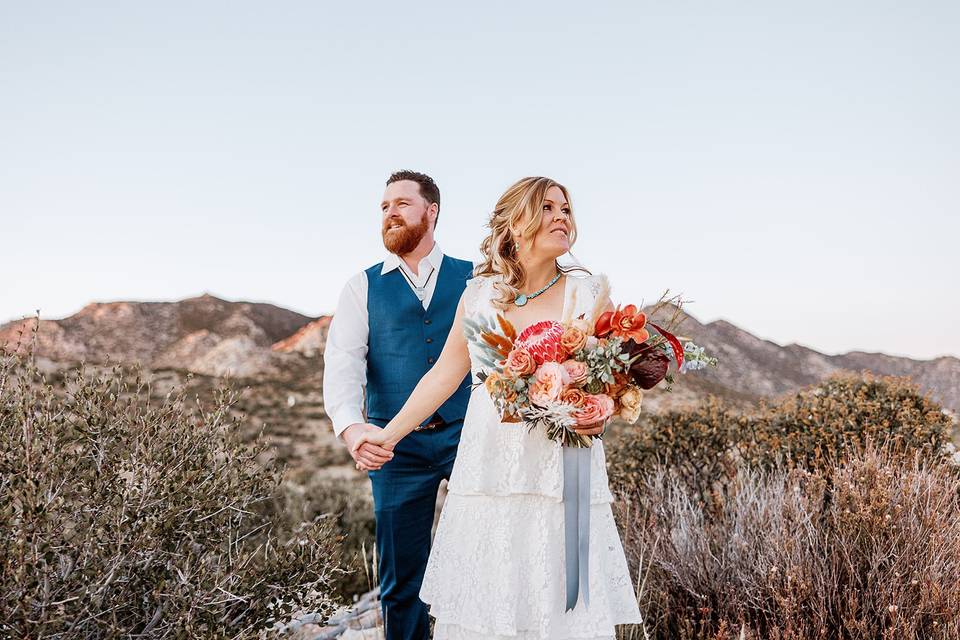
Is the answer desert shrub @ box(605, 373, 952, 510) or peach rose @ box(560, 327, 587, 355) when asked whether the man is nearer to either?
peach rose @ box(560, 327, 587, 355)

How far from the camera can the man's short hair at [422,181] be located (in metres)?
4.07

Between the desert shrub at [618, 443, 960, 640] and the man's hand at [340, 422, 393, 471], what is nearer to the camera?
the man's hand at [340, 422, 393, 471]

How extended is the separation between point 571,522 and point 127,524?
5.54ft

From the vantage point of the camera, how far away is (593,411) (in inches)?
95.3

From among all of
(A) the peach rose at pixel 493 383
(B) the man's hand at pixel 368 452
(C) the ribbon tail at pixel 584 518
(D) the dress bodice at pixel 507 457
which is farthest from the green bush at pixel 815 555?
A: (A) the peach rose at pixel 493 383

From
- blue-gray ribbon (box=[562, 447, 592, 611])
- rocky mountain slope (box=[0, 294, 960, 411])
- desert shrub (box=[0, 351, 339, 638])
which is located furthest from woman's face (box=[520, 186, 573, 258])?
rocky mountain slope (box=[0, 294, 960, 411])

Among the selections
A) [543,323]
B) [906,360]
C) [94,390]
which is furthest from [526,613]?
[906,360]

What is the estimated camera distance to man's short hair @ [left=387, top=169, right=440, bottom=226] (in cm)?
407

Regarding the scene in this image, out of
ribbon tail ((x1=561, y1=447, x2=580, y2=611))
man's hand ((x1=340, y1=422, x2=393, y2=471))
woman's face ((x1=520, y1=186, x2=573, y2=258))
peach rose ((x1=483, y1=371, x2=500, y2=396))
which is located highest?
woman's face ((x1=520, y1=186, x2=573, y2=258))

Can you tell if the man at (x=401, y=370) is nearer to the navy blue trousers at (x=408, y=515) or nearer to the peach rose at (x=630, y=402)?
the navy blue trousers at (x=408, y=515)

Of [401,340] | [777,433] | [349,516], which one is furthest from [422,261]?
[349,516]

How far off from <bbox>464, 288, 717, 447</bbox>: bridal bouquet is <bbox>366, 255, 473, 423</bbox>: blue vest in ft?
4.16

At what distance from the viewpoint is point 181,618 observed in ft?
8.61

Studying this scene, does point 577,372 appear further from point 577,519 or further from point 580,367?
point 577,519
